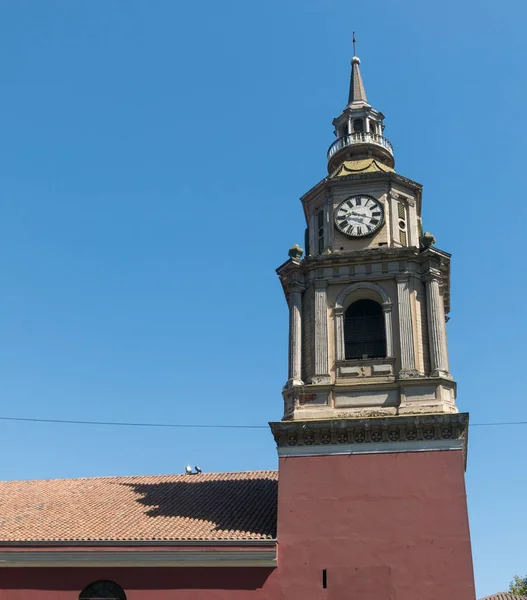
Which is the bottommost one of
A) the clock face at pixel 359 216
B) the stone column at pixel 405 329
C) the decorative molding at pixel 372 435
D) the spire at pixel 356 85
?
the decorative molding at pixel 372 435

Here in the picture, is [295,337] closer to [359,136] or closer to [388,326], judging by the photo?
[388,326]

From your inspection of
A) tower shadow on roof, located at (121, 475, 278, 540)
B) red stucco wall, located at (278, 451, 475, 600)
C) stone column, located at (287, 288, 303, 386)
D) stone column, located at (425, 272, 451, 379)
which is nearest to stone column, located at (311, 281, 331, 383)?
stone column, located at (287, 288, 303, 386)

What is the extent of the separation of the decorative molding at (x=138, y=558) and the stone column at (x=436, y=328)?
6.78 meters

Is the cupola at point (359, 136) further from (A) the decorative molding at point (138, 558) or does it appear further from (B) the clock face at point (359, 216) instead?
(A) the decorative molding at point (138, 558)

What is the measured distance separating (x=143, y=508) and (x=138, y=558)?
9.68ft

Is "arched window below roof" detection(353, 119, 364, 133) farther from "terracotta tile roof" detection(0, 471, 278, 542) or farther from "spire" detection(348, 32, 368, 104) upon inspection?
"terracotta tile roof" detection(0, 471, 278, 542)

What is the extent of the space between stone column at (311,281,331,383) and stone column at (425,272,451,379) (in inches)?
119

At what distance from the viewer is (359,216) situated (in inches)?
931

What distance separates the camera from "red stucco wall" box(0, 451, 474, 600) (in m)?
18.0

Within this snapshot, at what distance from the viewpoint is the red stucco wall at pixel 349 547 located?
18.0 metres

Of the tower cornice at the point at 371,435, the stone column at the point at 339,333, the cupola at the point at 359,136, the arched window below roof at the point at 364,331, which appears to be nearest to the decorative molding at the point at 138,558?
the tower cornice at the point at 371,435

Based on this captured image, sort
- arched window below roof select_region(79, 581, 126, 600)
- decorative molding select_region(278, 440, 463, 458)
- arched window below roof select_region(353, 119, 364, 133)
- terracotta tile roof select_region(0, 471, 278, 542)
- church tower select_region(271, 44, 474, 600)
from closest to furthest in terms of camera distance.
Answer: church tower select_region(271, 44, 474, 600)
arched window below roof select_region(79, 581, 126, 600)
decorative molding select_region(278, 440, 463, 458)
terracotta tile roof select_region(0, 471, 278, 542)
arched window below roof select_region(353, 119, 364, 133)


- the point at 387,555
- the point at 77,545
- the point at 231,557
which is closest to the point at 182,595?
the point at 231,557

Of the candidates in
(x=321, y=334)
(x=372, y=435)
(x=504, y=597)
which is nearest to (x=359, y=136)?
(x=321, y=334)
